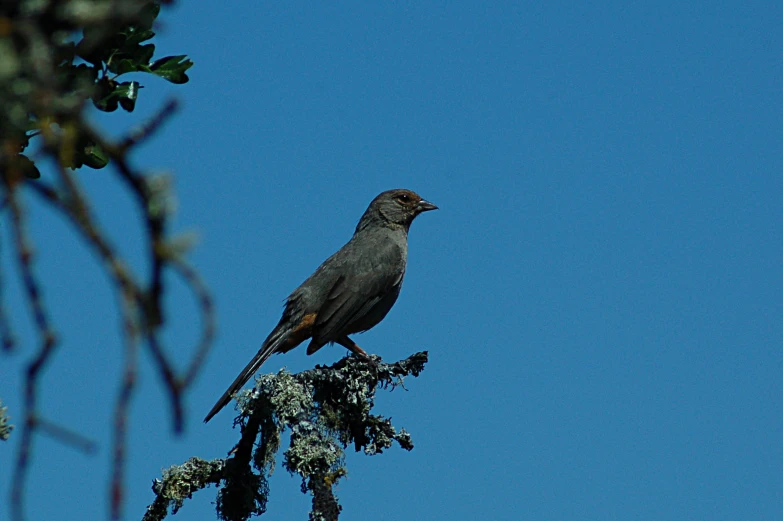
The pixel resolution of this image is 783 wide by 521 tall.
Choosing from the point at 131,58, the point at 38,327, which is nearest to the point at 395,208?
the point at 131,58

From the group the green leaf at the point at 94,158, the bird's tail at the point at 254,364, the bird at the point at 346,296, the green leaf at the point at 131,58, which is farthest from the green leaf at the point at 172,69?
the bird at the point at 346,296

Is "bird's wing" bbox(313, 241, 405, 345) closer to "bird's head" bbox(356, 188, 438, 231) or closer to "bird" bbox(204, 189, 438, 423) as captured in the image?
"bird" bbox(204, 189, 438, 423)

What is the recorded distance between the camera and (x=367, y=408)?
5.65 meters

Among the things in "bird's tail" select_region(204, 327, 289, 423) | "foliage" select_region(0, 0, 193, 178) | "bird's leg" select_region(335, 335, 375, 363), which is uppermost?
"bird's leg" select_region(335, 335, 375, 363)

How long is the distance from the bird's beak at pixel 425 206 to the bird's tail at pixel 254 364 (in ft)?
7.97

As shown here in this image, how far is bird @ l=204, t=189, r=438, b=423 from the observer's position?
828 cm

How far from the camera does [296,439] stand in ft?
16.4

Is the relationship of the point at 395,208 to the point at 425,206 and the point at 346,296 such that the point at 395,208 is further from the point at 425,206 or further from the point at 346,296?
the point at 346,296

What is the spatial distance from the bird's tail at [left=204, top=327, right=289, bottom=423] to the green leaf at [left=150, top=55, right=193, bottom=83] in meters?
3.69

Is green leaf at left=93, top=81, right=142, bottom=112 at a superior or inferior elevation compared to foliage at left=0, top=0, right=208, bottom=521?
superior

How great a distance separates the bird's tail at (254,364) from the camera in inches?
268

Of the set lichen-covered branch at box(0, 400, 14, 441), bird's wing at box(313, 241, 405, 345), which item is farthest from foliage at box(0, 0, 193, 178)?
bird's wing at box(313, 241, 405, 345)

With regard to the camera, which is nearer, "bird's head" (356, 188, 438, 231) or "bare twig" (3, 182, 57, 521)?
"bare twig" (3, 182, 57, 521)

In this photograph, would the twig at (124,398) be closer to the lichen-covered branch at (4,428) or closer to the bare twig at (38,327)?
the bare twig at (38,327)
